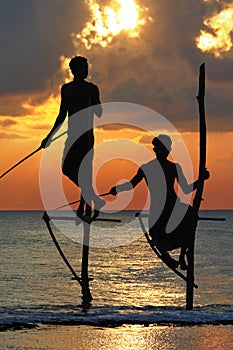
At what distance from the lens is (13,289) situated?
3850 centimetres

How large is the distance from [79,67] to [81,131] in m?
1.19

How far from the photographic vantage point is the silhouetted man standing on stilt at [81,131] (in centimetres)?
1648

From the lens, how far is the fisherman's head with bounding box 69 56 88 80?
16.5m

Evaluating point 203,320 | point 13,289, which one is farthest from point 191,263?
point 13,289

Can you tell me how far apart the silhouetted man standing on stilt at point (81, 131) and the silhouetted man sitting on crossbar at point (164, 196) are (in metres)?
0.62

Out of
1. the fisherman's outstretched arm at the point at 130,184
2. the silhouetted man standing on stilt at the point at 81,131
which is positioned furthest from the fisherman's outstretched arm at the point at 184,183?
the silhouetted man standing on stilt at the point at 81,131

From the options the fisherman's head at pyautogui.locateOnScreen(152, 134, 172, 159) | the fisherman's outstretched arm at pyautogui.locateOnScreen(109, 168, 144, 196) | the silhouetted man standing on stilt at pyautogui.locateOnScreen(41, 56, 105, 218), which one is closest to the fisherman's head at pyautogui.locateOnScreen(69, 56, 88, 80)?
the silhouetted man standing on stilt at pyautogui.locateOnScreen(41, 56, 105, 218)

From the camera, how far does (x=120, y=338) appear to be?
14742 millimetres

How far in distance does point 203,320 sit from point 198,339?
1.67m

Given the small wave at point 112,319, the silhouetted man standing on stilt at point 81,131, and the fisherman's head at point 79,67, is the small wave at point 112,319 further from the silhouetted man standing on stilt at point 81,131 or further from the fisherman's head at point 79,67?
the fisherman's head at point 79,67

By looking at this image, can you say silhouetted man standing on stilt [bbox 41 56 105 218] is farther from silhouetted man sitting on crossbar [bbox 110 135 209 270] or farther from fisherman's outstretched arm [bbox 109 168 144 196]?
silhouetted man sitting on crossbar [bbox 110 135 209 270]

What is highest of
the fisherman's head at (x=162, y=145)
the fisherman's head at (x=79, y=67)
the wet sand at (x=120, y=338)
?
the fisherman's head at (x=79, y=67)

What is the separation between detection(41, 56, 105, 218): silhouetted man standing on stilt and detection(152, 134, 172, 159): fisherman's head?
1.23 m

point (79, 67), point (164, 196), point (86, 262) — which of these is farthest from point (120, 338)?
point (79, 67)
